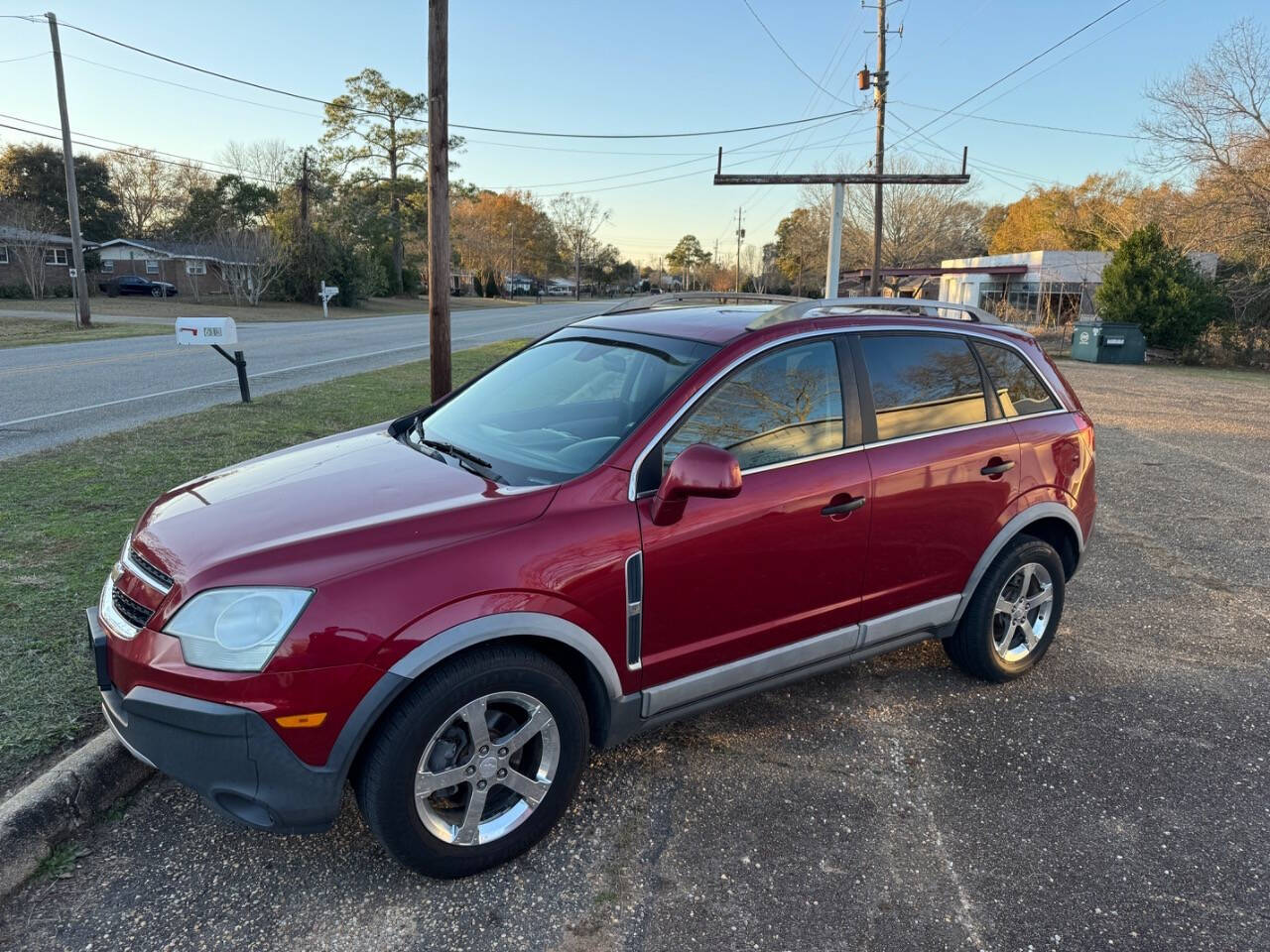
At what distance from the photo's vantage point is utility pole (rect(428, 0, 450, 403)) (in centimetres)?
825

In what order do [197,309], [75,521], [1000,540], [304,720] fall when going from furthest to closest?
[197,309] → [75,521] → [1000,540] → [304,720]

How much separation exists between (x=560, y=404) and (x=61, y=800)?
2287 mm

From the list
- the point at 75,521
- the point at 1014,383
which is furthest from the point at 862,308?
the point at 75,521

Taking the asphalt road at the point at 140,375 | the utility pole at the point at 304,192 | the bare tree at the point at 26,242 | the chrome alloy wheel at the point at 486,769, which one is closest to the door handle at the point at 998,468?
the chrome alloy wheel at the point at 486,769

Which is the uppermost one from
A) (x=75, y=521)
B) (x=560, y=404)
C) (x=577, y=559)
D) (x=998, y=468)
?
(x=560, y=404)

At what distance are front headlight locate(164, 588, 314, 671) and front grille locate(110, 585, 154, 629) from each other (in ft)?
0.73

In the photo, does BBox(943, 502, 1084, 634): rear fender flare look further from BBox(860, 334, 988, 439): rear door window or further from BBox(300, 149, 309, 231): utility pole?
BBox(300, 149, 309, 231): utility pole

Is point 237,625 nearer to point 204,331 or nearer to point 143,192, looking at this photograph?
point 204,331

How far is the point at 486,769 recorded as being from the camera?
2584mm

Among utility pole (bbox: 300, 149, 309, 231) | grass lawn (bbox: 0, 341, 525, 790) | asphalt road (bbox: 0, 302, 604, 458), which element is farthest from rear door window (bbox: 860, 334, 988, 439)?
utility pole (bbox: 300, 149, 309, 231)

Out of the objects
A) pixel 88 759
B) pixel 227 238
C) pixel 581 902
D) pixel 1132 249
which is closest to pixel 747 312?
pixel 581 902

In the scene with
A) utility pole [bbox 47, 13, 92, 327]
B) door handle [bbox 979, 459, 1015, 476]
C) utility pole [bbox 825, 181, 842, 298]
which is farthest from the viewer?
utility pole [bbox 47, 13, 92, 327]

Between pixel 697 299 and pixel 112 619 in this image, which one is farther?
pixel 697 299

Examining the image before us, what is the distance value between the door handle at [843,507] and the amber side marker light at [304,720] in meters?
1.92
